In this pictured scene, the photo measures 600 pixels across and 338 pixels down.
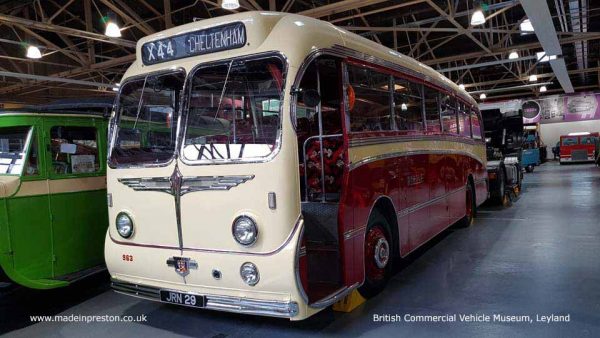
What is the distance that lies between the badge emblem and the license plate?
7.2 inches

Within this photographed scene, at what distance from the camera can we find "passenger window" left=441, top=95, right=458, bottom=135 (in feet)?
24.5

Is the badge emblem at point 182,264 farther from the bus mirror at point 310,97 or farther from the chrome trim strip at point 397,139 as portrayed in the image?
the chrome trim strip at point 397,139

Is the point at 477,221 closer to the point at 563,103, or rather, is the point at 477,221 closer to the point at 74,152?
the point at 74,152

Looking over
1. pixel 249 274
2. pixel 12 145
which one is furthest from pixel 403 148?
pixel 12 145

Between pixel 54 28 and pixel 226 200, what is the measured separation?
9891mm

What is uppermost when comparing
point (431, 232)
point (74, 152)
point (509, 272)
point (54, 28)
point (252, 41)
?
point (54, 28)

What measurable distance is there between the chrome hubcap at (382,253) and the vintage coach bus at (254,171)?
0.02m

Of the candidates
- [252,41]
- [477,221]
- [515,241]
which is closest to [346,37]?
[252,41]

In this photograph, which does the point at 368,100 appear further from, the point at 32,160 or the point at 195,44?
the point at 32,160

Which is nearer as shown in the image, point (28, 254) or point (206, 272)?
point (206, 272)

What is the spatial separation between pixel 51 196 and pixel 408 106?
444cm

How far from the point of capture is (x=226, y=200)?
3820 mm

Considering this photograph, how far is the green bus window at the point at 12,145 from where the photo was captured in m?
4.97

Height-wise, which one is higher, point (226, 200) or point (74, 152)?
point (74, 152)
